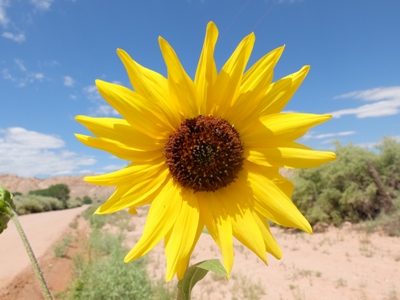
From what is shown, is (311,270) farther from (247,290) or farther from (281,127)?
(281,127)

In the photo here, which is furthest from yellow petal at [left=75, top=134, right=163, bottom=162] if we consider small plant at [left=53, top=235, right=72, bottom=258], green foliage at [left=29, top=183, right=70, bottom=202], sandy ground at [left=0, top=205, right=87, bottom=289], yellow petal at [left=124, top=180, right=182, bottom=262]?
green foliage at [left=29, top=183, right=70, bottom=202]

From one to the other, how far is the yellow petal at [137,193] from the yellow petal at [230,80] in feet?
1.06

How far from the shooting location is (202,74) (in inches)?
45.4

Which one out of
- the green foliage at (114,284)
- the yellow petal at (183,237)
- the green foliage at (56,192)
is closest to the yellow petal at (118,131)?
the yellow petal at (183,237)

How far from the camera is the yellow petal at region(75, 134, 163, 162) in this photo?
1.05 metres

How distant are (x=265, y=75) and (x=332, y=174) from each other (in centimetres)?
1382

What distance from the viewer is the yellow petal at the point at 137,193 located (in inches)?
41.3

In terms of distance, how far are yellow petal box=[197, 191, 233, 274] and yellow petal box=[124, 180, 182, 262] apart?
0.10 metres

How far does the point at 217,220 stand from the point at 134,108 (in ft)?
1.68

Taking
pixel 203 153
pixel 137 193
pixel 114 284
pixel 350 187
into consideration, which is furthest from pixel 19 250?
pixel 350 187

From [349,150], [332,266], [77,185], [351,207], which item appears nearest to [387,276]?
[332,266]

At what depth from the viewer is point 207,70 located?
44.8 inches

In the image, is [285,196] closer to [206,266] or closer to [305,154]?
[305,154]

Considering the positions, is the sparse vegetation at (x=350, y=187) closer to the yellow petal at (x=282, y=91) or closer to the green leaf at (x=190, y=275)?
the yellow petal at (x=282, y=91)
